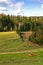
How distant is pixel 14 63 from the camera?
54.0 ft

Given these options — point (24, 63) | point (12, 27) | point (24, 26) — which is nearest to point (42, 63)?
point (24, 63)

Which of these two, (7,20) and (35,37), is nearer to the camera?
(35,37)

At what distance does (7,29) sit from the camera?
1913 inches

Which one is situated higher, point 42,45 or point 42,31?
point 42,31

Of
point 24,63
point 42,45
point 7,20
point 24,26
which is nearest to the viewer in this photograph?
point 24,63

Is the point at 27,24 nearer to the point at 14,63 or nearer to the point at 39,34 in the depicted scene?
the point at 39,34

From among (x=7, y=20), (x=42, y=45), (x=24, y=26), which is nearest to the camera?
(x=42, y=45)

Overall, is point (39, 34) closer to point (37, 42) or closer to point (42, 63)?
point (37, 42)

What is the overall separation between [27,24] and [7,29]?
5955mm

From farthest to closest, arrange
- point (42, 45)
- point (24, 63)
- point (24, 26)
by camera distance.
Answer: point (24, 26), point (42, 45), point (24, 63)

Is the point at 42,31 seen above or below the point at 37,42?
above

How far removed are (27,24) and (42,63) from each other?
3329 cm

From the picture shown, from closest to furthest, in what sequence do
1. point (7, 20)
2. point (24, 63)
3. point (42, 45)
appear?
point (24, 63)
point (42, 45)
point (7, 20)

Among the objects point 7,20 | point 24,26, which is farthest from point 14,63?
point 7,20
